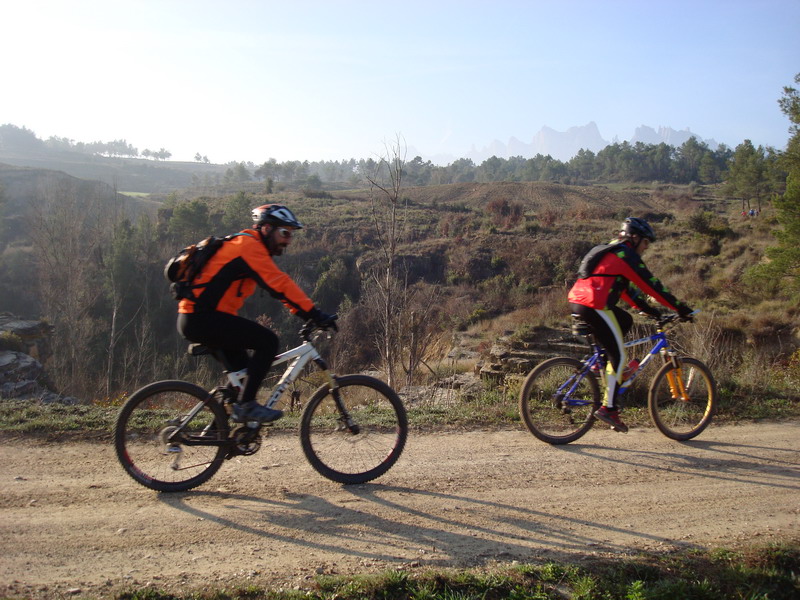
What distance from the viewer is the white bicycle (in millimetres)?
4539

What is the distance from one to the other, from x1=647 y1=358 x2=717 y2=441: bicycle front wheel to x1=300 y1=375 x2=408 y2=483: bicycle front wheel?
3077 mm

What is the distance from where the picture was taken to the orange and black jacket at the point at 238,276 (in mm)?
4309

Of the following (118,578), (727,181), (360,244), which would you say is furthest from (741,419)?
(727,181)

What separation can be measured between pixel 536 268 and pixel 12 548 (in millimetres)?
42719

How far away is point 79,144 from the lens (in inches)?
6683

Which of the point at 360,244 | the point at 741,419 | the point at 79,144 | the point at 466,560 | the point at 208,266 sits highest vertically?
the point at 79,144

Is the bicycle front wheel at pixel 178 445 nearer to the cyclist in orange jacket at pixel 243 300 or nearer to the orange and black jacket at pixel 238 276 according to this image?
the cyclist in orange jacket at pixel 243 300

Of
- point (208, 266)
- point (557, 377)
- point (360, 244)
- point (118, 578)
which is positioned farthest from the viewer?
point (360, 244)

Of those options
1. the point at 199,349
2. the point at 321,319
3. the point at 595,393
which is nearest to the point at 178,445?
the point at 199,349

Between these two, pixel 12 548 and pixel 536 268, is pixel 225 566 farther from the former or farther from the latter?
pixel 536 268

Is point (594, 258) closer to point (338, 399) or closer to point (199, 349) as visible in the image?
point (338, 399)

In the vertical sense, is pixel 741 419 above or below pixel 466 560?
above

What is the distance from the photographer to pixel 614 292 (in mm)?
5727

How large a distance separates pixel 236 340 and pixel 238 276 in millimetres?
512
